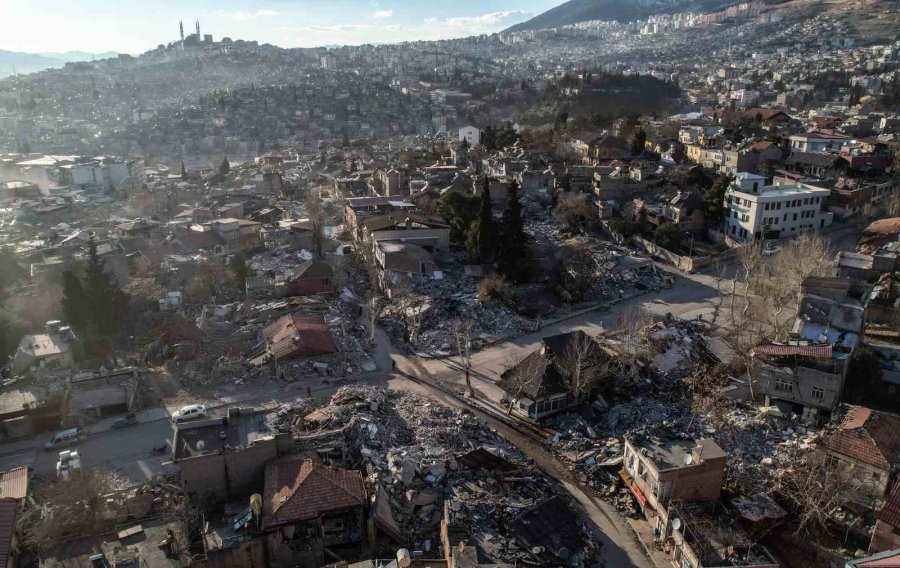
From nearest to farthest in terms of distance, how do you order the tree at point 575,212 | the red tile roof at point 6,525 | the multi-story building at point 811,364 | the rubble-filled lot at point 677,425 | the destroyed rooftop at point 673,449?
the red tile roof at point 6,525 → the destroyed rooftop at point 673,449 → the rubble-filled lot at point 677,425 → the multi-story building at point 811,364 → the tree at point 575,212

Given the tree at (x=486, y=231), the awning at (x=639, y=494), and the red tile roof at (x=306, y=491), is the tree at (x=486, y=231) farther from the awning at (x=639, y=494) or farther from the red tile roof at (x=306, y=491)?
the red tile roof at (x=306, y=491)

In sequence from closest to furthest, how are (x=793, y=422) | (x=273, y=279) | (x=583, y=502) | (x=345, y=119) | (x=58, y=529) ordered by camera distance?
(x=58, y=529) → (x=583, y=502) → (x=793, y=422) → (x=273, y=279) → (x=345, y=119)

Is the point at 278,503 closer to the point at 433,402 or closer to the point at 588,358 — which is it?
the point at 433,402

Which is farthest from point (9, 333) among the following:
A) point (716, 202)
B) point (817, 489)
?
point (716, 202)

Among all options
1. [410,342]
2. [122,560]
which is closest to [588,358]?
[410,342]

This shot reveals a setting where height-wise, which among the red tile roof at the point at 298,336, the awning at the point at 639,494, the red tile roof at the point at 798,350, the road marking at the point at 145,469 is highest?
the red tile roof at the point at 798,350

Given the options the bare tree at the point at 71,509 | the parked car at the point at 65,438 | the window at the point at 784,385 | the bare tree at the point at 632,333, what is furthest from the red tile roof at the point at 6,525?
the window at the point at 784,385

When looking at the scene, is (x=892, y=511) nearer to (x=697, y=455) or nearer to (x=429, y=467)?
(x=697, y=455)

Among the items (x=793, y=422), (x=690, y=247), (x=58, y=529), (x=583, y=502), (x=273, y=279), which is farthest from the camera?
(x=690, y=247)
